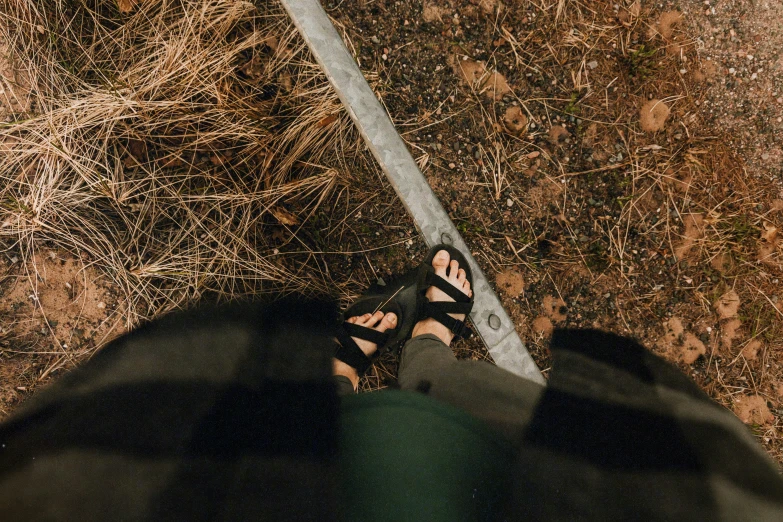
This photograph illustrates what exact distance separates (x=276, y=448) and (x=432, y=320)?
3.06 feet

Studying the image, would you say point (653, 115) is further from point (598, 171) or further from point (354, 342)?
point (354, 342)

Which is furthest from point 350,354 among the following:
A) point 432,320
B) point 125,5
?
point 125,5

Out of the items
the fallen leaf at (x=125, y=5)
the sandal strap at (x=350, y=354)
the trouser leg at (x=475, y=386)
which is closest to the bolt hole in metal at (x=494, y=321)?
the trouser leg at (x=475, y=386)

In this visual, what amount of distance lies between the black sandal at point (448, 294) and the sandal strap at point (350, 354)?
14.3 inches

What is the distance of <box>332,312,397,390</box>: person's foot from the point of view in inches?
76.2

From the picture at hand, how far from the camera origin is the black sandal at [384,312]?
1944mm

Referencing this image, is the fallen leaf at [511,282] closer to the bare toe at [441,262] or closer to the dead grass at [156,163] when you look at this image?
the bare toe at [441,262]

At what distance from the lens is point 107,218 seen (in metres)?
1.77

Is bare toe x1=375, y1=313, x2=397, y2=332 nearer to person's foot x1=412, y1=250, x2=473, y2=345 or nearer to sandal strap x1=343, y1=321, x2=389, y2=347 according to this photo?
sandal strap x1=343, y1=321, x2=389, y2=347

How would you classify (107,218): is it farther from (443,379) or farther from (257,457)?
(443,379)

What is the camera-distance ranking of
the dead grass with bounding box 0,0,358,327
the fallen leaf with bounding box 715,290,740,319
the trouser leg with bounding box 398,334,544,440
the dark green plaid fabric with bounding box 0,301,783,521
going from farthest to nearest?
the fallen leaf with bounding box 715,290,740,319 < the dead grass with bounding box 0,0,358,327 < the trouser leg with bounding box 398,334,544,440 < the dark green plaid fabric with bounding box 0,301,783,521

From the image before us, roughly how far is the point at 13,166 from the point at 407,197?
1680mm

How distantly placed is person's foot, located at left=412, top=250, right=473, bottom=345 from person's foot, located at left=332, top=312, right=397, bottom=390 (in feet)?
0.56

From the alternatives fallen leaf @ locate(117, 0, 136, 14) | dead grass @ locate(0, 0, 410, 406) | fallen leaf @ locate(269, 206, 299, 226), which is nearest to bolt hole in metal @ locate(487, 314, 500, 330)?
dead grass @ locate(0, 0, 410, 406)
